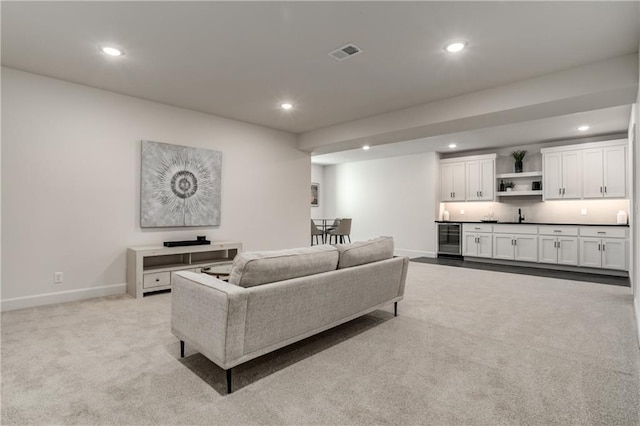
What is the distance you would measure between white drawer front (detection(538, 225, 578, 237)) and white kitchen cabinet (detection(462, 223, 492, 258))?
0.95m

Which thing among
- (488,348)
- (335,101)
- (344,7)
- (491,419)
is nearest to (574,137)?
(335,101)

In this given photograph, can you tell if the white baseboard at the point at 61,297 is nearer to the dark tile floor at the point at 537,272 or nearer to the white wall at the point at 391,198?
the dark tile floor at the point at 537,272

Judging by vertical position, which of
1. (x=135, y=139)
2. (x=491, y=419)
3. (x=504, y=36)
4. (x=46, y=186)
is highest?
(x=504, y=36)

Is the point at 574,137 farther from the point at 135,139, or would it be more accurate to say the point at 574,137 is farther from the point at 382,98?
the point at 135,139

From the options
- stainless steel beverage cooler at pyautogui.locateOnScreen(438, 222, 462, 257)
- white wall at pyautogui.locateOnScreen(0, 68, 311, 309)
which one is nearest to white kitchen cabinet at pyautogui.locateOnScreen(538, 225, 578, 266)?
stainless steel beverage cooler at pyautogui.locateOnScreen(438, 222, 462, 257)

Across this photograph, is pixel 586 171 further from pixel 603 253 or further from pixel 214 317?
pixel 214 317

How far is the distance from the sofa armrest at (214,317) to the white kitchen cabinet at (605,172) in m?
6.91

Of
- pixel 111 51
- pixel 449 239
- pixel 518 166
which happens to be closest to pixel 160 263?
pixel 111 51

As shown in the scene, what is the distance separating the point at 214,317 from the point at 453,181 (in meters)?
7.19

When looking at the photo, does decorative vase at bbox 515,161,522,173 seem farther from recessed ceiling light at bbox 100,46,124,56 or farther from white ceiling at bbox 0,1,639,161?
recessed ceiling light at bbox 100,46,124,56

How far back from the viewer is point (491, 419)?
68.0 inches

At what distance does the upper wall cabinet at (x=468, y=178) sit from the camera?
7.37 metres

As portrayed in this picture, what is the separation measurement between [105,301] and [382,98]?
13.5 ft

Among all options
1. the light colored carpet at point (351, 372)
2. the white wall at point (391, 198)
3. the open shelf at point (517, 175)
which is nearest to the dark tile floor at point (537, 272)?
the white wall at point (391, 198)
